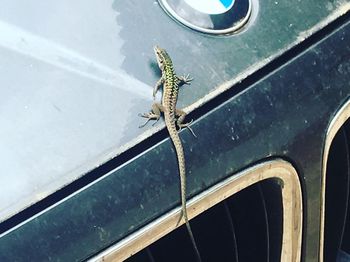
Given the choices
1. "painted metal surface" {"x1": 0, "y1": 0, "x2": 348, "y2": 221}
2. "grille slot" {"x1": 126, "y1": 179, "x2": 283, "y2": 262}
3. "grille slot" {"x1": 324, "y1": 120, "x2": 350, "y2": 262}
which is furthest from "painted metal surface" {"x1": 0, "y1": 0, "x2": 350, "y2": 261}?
"grille slot" {"x1": 324, "y1": 120, "x2": 350, "y2": 262}

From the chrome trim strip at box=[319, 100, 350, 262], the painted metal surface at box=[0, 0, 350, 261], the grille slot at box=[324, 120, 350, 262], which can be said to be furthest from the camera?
the grille slot at box=[324, 120, 350, 262]

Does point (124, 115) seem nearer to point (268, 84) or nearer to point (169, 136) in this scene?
point (169, 136)

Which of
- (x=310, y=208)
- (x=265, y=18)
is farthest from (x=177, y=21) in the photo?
(x=310, y=208)

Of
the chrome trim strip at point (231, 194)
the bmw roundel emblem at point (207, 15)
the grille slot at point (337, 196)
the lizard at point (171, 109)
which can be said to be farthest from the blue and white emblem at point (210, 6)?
the grille slot at point (337, 196)

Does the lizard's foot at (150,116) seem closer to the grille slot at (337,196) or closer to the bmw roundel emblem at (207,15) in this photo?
the bmw roundel emblem at (207,15)

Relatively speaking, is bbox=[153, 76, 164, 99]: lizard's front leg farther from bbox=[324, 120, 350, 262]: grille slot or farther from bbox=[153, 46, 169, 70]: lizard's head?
bbox=[324, 120, 350, 262]: grille slot

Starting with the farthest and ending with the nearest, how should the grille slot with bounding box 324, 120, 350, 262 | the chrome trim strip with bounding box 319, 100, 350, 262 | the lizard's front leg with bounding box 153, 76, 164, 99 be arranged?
the grille slot with bounding box 324, 120, 350, 262, the chrome trim strip with bounding box 319, 100, 350, 262, the lizard's front leg with bounding box 153, 76, 164, 99

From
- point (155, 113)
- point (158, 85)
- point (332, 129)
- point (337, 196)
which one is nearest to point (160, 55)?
point (158, 85)
